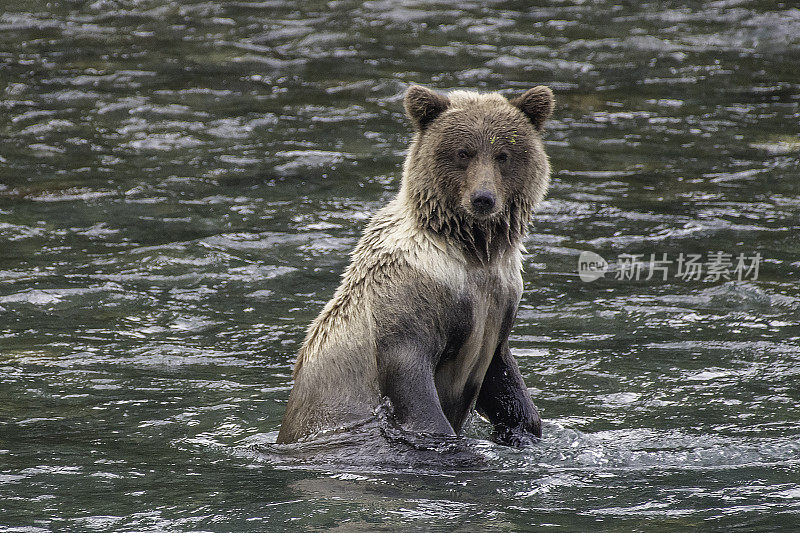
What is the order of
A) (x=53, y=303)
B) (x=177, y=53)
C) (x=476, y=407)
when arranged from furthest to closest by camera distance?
(x=177, y=53) < (x=53, y=303) < (x=476, y=407)

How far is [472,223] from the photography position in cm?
626

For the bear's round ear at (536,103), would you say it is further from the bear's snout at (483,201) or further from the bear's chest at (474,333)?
the bear's chest at (474,333)

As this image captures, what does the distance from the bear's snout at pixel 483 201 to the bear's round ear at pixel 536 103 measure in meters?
0.72

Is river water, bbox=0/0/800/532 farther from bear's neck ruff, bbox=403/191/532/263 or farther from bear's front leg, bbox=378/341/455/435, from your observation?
bear's neck ruff, bbox=403/191/532/263

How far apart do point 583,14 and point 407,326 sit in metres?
13.2

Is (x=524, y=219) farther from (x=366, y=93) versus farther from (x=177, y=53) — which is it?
(x=177, y=53)

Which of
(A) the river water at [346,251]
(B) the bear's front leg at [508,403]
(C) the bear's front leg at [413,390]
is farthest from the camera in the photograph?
(B) the bear's front leg at [508,403]

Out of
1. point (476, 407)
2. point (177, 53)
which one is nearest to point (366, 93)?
point (177, 53)

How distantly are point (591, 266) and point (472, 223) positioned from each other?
394 cm

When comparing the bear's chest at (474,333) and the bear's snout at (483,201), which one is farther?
the bear's chest at (474,333)

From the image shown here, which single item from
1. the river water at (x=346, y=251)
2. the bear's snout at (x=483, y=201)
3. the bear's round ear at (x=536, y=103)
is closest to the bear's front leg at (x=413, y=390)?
the river water at (x=346, y=251)

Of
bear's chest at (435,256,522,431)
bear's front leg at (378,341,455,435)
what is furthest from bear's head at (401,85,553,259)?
bear's front leg at (378,341,455,435)

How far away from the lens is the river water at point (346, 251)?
5.74 meters

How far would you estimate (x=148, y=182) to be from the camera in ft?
39.8
